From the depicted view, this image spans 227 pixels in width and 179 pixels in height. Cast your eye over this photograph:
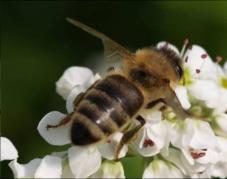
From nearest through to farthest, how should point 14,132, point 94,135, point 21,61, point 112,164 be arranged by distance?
point 94,135 < point 112,164 < point 14,132 < point 21,61

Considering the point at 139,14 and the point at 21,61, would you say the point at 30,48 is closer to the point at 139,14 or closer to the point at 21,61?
the point at 21,61

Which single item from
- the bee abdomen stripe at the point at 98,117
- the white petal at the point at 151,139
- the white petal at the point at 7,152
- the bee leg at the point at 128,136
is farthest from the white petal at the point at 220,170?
the white petal at the point at 7,152

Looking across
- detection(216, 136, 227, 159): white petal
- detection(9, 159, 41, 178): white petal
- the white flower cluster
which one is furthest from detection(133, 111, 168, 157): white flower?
detection(9, 159, 41, 178): white petal

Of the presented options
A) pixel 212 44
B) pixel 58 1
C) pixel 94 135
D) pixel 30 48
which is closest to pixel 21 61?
pixel 30 48

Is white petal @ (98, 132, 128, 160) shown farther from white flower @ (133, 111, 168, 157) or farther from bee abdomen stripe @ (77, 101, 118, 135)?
bee abdomen stripe @ (77, 101, 118, 135)

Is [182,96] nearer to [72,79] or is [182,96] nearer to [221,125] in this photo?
[221,125]

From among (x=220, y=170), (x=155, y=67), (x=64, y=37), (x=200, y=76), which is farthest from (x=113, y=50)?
(x=64, y=37)

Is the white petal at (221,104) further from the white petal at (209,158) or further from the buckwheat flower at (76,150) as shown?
the buckwheat flower at (76,150)
